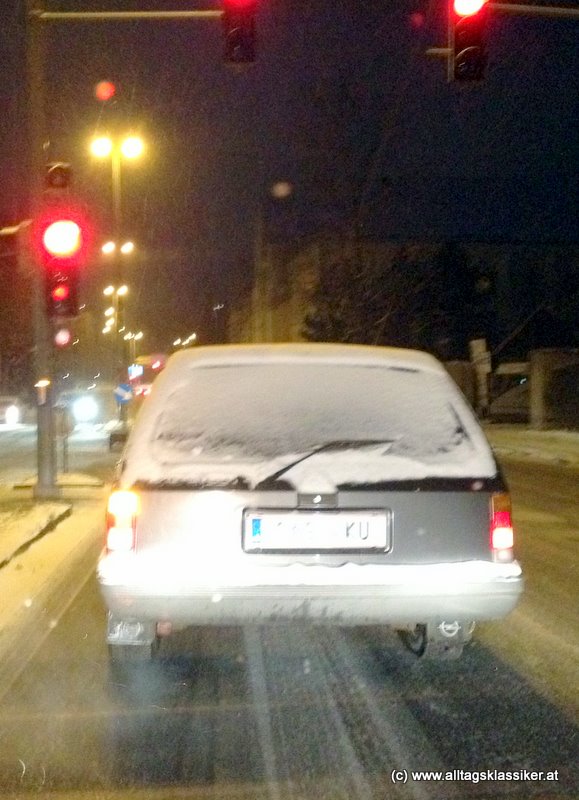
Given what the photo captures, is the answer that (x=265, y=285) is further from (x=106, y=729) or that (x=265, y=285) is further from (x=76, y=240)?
(x=106, y=729)

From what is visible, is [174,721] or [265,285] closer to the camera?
[174,721]

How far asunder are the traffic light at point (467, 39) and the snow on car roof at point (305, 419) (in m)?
5.56

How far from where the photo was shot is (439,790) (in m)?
4.41

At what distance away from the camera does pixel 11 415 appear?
46.1 metres

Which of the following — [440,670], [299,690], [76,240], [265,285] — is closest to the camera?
[299,690]

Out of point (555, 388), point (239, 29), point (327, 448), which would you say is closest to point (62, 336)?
point (239, 29)

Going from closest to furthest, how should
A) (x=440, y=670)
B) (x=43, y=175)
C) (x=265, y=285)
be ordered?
(x=440, y=670) < (x=43, y=175) < (x=265, y=285)

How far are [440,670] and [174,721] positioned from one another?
1656 millimetres

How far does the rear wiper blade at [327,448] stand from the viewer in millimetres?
5273

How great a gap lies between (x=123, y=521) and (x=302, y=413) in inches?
42.7

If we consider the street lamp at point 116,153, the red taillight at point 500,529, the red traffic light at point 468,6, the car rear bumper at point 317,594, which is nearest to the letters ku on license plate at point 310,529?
the car rear bumper at point 317,594

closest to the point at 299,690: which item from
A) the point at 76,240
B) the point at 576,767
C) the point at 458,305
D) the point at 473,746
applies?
the point at 473,746

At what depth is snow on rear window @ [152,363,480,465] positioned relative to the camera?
5535 millimetres

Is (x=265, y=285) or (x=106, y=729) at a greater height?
(x=265, y=285)
